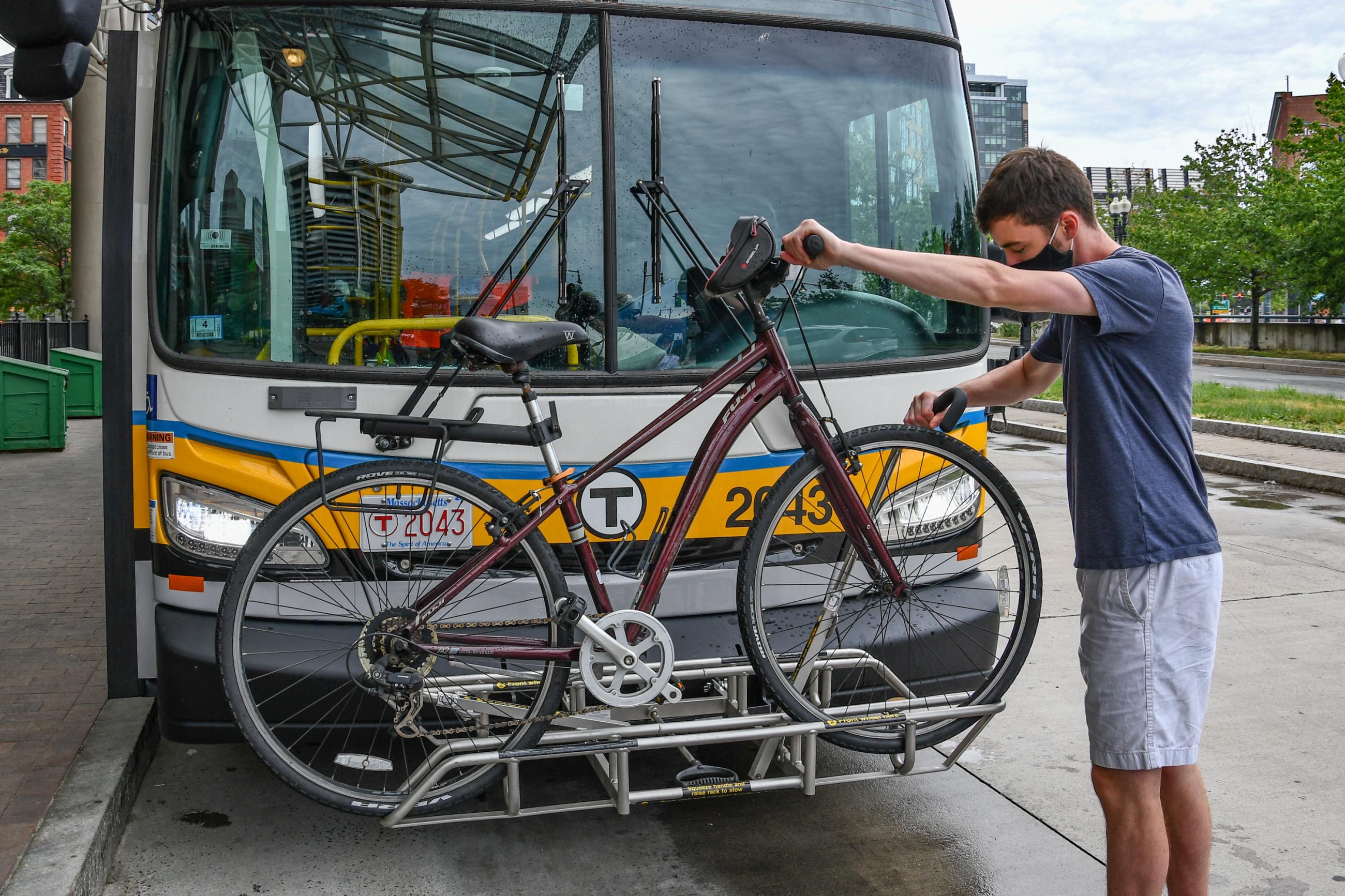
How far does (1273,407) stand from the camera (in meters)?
17.9

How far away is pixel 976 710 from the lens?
3516 millimetres

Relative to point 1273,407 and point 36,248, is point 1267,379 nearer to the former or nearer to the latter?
point 1273,407

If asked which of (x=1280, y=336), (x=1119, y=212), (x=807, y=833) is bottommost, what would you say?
(x=807, y=833)

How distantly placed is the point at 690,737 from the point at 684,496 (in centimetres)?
67

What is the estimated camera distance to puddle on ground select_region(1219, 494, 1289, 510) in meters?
11.0

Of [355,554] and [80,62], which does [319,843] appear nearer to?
[355,554]

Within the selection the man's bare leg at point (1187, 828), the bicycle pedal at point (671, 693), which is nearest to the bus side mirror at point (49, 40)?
the bicycle pedal at point (671, 693)

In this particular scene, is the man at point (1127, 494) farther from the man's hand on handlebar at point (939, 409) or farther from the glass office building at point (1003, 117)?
the glass office building at point (1003, 117)

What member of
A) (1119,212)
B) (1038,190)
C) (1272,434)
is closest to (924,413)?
(1038,190)

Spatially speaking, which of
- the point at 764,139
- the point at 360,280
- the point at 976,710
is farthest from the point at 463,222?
the point at 976,710

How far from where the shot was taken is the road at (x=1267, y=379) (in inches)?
980

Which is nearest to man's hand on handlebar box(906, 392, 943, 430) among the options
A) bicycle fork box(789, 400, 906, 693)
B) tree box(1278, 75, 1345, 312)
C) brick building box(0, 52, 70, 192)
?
bicycle fork box(789, 400, 906, 693)

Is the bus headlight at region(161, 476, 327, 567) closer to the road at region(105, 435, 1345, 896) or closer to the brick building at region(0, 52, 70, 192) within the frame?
the road at region(105, 435, 1345, 896)

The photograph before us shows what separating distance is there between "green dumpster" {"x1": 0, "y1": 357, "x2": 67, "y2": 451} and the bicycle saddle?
13597 millimetres
